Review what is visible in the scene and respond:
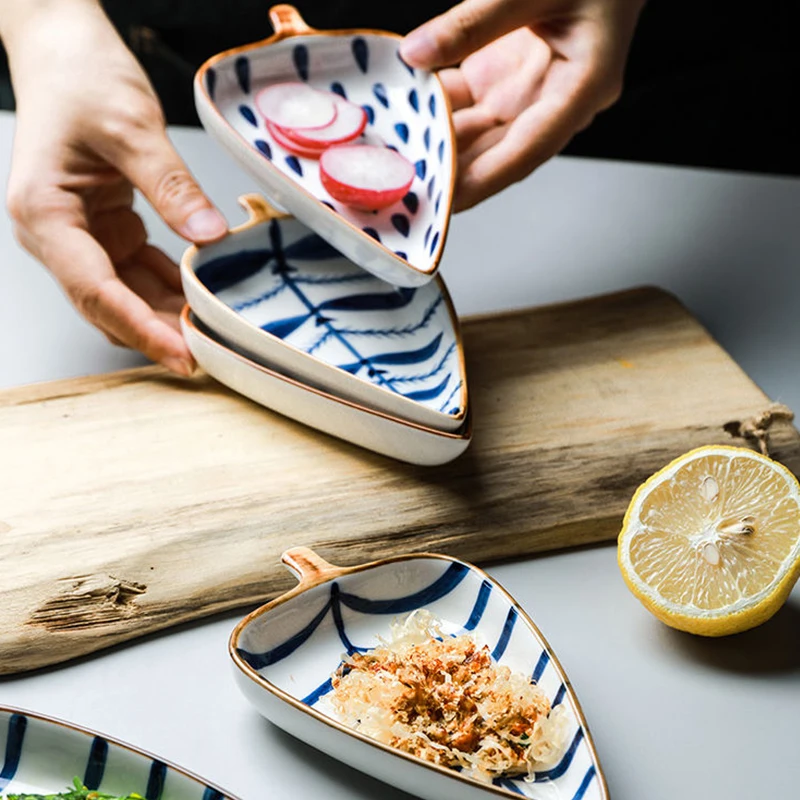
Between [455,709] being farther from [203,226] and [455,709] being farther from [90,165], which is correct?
[90,165]

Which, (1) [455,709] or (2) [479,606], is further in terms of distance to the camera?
(2) [479,606]

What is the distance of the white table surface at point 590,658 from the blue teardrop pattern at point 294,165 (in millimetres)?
304

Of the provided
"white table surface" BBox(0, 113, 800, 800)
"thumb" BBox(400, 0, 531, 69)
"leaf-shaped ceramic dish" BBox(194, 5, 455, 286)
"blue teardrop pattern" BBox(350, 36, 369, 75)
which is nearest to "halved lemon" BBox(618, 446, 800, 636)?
"white table surface" BBox(0, 113, 800, 800)

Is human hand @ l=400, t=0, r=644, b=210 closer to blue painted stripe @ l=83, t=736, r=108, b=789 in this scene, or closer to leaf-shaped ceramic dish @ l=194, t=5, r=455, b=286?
leaf-shaped ceramic dish @ l=194, t=5, r=455, b=286

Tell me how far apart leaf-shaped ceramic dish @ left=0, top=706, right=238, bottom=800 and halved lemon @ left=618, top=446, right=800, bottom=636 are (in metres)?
0.41

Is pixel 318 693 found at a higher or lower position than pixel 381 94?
lower

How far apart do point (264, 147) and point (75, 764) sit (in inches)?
26.8

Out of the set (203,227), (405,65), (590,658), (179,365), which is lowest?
(590,658)

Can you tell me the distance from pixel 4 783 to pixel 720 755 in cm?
54

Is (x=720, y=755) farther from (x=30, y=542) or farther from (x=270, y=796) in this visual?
(x=30, y=542)

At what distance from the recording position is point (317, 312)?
1.24 meters

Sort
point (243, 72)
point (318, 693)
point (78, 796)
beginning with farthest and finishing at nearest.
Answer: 1. point (243, 72)
2. point (318, 693)
3. point (78, 796)

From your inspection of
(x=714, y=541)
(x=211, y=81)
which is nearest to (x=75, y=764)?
(x=714, y=541)

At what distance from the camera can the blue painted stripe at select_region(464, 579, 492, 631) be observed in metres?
0.93
